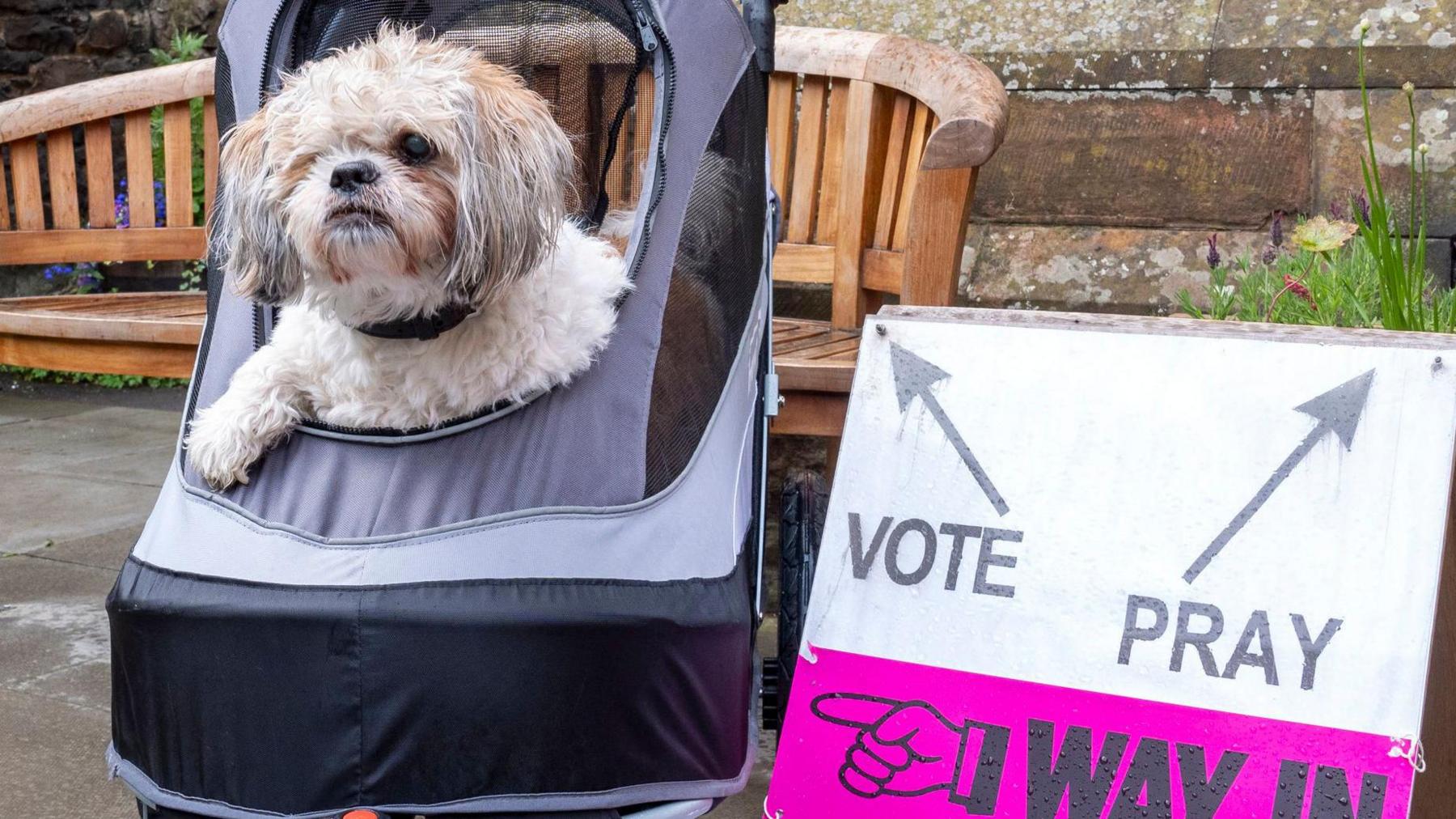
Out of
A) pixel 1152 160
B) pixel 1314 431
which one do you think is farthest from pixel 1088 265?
pixel 1314 431

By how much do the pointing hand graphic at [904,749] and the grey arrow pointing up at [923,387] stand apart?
36 centimetres

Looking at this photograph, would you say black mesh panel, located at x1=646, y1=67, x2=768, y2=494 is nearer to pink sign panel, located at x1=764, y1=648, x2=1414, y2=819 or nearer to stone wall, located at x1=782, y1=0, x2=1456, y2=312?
pink sign panel, located at x1=764, y1=648, x2=1414, y2=819

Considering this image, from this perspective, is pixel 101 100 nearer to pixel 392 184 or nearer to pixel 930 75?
pixel 930 75

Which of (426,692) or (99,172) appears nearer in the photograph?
(426,692)

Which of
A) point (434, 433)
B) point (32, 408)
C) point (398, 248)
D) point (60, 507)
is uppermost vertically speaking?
point (398, 248)

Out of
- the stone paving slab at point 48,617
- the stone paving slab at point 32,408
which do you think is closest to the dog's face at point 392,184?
the stone paving slab at point 48,617

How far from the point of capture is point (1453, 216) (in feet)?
11.4

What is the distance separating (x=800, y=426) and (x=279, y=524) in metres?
1.17

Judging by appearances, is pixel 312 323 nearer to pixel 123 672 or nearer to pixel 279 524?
pixel 279 524

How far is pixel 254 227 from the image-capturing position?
184 cm

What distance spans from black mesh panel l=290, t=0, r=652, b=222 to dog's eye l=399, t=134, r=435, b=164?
366 millimetres

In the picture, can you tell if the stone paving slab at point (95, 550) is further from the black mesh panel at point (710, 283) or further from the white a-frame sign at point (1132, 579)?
the white a-frame sign at point (1132, 579)

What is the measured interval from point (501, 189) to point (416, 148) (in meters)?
0.12

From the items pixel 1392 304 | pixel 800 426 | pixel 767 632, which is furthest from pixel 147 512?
pixel 1392 304
